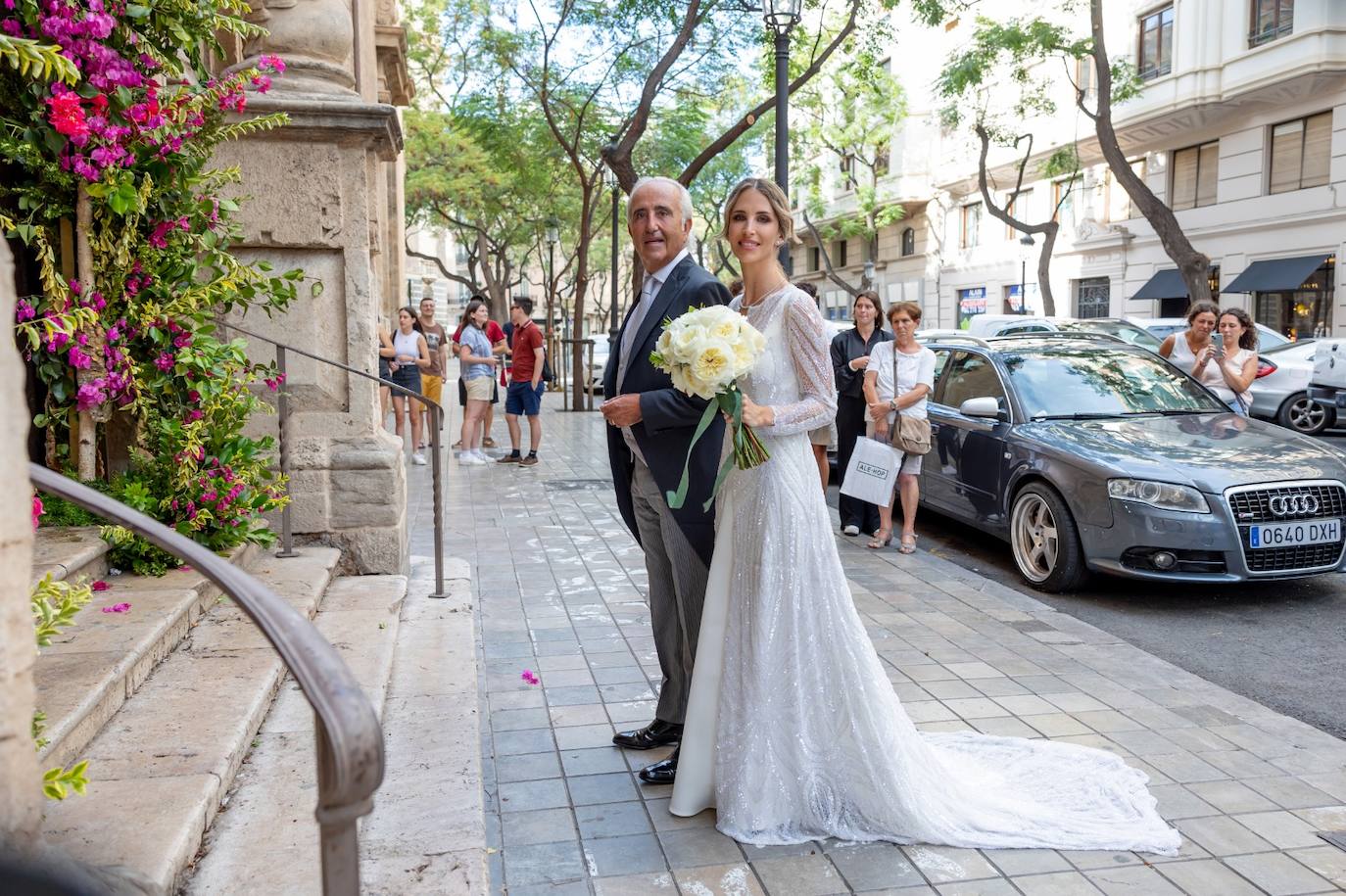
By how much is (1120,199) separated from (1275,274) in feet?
22.5

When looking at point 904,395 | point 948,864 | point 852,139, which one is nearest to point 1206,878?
point 948,864

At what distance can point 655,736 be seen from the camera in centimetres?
434

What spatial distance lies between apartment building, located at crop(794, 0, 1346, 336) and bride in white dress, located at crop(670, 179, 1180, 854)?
79.0ft

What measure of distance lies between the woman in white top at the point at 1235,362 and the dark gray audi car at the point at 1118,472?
71 centimetres

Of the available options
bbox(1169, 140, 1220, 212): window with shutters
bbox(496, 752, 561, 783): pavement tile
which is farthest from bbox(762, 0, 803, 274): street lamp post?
bbox(1169, 140, 1220, 212): window with shutters

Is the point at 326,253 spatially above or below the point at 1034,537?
above

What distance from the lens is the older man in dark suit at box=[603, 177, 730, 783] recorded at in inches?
152

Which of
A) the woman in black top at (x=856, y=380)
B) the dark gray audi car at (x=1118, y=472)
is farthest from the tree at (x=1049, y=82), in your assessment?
the dark gray audi car at (x=1118, y=472)

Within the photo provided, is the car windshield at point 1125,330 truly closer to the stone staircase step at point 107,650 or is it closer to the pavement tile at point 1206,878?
the pavement tile at point 1206,878

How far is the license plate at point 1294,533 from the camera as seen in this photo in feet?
21.3

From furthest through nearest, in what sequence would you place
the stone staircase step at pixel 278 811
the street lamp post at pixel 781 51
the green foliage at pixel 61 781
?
1. the street lamp post at pixel 781 51
2. the stone staircase step at pixel 278 811
3. the green foliage at pixel 61 781

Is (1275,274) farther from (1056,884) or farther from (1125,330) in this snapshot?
(1056,884)

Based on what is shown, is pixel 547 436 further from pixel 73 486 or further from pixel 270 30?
pixel 73 486

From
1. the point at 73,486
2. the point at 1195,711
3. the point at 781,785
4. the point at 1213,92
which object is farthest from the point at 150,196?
the point at 1213,92
